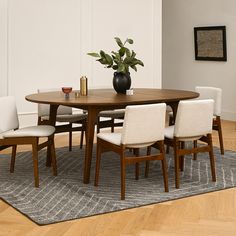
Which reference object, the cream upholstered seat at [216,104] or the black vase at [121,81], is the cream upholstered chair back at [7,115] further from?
the cream upholstered seat at [216,104]

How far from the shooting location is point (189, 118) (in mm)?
4496

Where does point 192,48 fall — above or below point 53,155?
above

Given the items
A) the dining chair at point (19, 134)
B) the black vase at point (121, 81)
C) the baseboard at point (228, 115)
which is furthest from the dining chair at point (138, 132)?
the baseboard at point (228, 115)

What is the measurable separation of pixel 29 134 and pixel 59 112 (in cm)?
133

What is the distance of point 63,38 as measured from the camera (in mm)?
7301

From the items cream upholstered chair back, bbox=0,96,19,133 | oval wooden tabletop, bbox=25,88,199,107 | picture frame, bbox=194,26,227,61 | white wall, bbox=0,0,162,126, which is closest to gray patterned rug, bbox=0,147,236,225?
cream upholstered chair back, bbox=0,96,19,133

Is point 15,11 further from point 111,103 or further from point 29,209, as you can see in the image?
point 29,209

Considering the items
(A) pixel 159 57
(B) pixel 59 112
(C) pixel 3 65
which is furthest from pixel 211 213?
(A) pixel 159 57

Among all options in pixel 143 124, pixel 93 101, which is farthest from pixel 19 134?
pixel 143 124

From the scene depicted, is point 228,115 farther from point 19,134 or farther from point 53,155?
point 19,134

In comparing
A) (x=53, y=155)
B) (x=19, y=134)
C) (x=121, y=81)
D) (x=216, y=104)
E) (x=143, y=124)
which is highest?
(x=121, y=81)

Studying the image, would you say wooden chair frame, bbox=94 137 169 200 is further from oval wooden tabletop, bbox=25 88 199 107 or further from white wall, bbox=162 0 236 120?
white wall, bbox=162 0 236 120

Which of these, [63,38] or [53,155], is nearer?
[53,155]

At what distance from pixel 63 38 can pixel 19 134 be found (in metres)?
2.95
